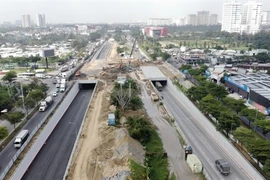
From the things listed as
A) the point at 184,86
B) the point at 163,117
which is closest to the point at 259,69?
the point at 184,86

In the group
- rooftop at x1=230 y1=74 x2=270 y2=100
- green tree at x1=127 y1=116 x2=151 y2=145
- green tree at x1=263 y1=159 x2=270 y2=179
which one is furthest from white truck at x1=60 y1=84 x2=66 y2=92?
green tree at x1=263 y1=159 x2=270 y2=179

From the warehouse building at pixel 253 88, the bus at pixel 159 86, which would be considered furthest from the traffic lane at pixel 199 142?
the bus at pixel 159 86

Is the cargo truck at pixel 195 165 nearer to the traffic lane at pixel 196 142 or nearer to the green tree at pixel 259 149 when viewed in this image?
the traffic lane at pixel 196 142

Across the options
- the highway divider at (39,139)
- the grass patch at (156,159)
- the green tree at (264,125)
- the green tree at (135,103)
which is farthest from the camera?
the green tree at (135,103)

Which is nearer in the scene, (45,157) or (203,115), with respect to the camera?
(45,157)

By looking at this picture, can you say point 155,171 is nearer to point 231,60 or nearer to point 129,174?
point 129,174

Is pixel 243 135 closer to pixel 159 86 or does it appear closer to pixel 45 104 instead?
pixel 159 86
